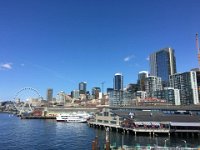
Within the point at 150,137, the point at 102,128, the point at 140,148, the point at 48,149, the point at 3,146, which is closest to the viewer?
the point at 140,148

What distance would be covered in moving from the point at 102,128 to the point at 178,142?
61.4 meters

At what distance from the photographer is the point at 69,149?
81.1 meters

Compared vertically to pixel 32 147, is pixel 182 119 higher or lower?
higher

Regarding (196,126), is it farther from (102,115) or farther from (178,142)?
(102,115)

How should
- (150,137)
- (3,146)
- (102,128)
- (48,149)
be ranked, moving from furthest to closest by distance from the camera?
(102,128), (150,137), (3,146), (48,149)

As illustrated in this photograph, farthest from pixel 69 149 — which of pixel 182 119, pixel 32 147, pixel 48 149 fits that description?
pixel 182 119

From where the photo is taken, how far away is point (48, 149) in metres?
80.8

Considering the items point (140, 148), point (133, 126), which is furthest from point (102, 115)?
point (140, 148)

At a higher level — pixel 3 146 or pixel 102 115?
pixel 102 115

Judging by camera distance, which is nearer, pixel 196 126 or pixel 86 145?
pixel 86 145

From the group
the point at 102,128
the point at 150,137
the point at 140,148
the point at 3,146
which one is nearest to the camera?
the point at 140,148

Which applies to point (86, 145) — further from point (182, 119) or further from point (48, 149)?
point (182, 119)

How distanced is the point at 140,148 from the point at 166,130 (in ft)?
142

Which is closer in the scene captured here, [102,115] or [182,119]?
[182,119]
